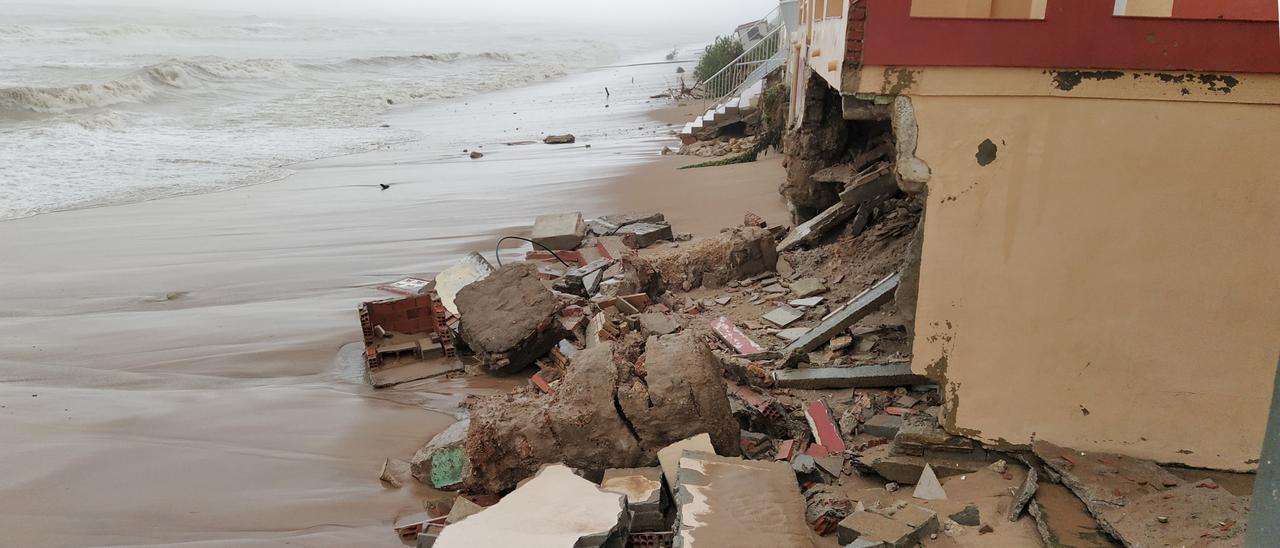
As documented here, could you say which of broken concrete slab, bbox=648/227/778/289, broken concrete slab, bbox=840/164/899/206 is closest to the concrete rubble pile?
broken concrete slab, bbox=648/227/778/289

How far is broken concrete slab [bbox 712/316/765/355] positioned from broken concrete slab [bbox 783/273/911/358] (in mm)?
336

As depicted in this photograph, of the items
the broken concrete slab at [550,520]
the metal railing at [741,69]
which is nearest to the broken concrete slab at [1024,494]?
the broken concrete slab at [550,520]

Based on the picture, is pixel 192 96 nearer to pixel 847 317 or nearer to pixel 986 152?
pixel 847 317

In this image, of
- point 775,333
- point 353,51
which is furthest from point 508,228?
point 353,51

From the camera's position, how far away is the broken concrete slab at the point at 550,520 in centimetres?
410

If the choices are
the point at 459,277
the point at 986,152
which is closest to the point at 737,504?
the point at 986,152

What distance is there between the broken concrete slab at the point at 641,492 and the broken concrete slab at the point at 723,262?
4.11 metres

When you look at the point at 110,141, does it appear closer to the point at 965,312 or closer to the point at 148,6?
the point at 965,312

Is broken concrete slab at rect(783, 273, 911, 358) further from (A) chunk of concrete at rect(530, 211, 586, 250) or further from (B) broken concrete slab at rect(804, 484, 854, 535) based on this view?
(A) chunk of concrete at rect(530, 211, 586, 250)

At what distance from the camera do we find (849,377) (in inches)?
239

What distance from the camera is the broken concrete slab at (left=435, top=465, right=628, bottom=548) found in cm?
410

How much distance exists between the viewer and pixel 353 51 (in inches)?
2076

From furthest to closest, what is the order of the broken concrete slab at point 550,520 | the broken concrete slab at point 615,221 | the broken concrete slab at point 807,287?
1. the broken concrete slab at point 615,221
2. the broken concrete slab at point 807,287
3. the broken concrete slab at point 550,520

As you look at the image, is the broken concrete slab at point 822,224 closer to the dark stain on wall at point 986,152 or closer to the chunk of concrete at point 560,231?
the chunk of concrete at point 560,231
